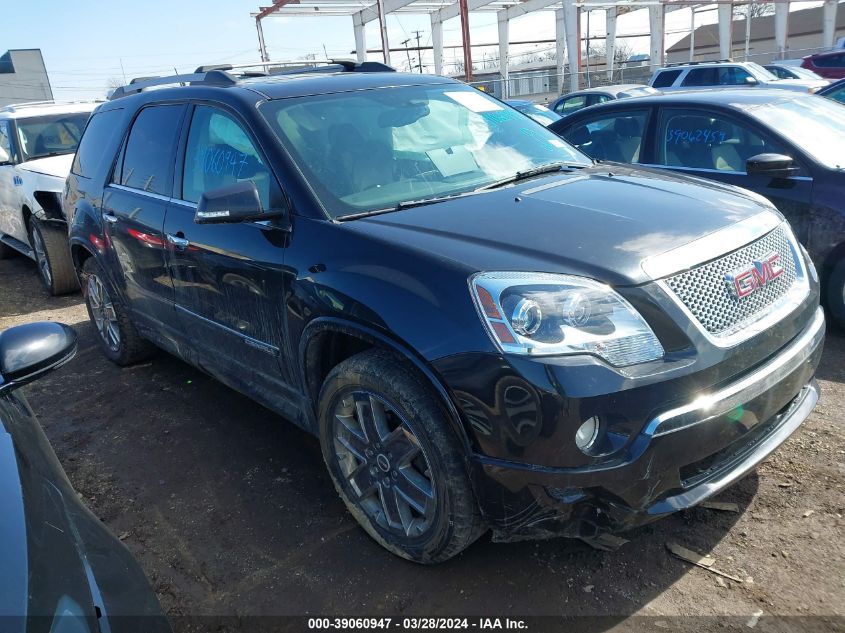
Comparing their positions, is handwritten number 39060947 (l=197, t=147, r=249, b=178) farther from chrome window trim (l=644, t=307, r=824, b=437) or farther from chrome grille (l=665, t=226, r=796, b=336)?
chrome window trim (l=644, t=307, r=824, b=437)

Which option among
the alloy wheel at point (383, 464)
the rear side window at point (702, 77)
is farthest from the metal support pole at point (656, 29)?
the alloy wheel at point (383, 464)

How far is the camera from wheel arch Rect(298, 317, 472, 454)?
7.39 ft

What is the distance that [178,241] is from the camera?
11.7ft

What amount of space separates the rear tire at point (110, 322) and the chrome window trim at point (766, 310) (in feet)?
12.7

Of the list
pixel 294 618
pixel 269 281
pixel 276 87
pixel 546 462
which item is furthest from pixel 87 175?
pixel 546 462

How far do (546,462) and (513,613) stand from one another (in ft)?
2.23

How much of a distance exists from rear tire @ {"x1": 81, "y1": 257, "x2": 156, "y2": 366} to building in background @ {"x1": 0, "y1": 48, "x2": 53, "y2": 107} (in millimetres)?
39768

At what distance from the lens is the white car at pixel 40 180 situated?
23.5 ft

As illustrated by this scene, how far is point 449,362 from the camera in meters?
2.20

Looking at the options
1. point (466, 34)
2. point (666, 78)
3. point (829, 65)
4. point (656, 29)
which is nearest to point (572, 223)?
point (666, 78)

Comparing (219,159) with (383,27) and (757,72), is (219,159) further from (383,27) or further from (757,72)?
(383,27)

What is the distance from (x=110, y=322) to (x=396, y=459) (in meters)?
3.45

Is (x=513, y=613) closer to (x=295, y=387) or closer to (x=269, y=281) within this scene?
(x=295, y=387)

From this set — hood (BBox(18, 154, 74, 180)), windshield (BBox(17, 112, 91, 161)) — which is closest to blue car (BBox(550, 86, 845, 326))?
hood (BBox(18, 154, 74, 180))
